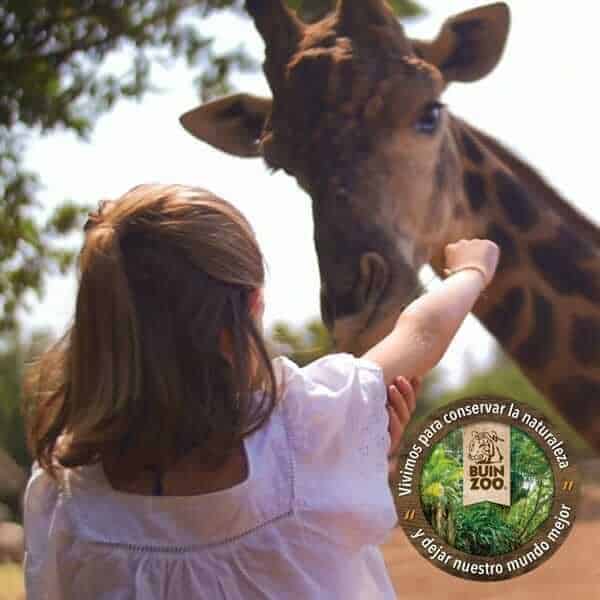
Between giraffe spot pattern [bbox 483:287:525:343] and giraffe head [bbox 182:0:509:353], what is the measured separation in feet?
0.76

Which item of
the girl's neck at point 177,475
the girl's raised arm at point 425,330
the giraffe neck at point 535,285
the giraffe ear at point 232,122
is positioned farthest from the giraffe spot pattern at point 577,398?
the girl's neck at point 177,475

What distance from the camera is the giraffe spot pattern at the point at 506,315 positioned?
109 inches

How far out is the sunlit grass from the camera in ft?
13.8

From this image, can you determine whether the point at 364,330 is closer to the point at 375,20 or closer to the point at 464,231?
the point at 464,231

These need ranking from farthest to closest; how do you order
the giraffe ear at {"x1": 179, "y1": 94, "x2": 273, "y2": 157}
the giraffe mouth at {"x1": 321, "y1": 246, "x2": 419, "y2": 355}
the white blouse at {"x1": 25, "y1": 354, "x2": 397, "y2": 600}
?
the giraffe ear at {"x1": 179, "y1": 94, "x2": 273, "y2": 157} < the giraffe mouth at {"x1": 321, "y1": 246, "x2": 419, "y2": 355} < the white blouse at {"x1": 25, "y1": 354, "x2": 397, "y2": 600}

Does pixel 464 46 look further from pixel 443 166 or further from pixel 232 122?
pixel 232 122

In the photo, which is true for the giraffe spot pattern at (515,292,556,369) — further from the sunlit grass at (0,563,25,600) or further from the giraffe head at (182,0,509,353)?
the sunlit grass at (0,563,25,600)

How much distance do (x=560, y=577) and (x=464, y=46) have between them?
1.27 metres

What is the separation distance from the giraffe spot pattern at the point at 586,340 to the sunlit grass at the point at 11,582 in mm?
2249

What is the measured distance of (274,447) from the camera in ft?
3.86

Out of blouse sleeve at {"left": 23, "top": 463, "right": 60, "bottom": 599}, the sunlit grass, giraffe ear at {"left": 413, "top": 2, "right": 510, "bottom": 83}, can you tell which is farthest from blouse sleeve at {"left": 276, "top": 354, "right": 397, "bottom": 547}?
the sunlit grass

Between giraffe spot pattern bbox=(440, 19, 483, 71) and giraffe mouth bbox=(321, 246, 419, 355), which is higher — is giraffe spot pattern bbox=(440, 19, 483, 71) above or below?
above

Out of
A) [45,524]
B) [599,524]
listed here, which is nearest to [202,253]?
Answer: [45,524]

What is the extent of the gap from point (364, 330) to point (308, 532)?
1327 millimetres
